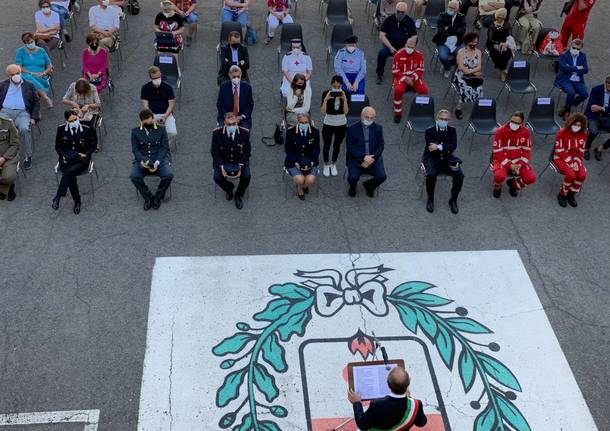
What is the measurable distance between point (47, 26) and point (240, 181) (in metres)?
5.61

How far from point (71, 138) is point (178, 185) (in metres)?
1.69

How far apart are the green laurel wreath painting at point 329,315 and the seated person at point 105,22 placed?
677 centimetres

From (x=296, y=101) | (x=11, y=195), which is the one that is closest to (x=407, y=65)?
(x=296, y=101)

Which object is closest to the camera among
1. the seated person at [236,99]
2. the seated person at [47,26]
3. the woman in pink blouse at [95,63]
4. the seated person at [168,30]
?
the seated person at [236,99]

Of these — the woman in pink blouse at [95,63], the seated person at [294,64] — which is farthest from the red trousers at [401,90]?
the woman in pink blouse at [95,63]

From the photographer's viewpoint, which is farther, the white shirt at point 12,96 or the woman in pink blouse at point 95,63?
the woman in pink blouse at point 95,63

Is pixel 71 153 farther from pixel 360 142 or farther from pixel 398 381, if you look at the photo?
pixel 398 381

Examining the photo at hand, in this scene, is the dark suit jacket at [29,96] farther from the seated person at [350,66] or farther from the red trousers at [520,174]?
the red trousers at [520,174]

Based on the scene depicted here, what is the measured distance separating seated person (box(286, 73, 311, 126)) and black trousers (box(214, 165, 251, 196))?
55.6 inches

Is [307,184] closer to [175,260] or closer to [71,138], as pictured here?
[175,260]

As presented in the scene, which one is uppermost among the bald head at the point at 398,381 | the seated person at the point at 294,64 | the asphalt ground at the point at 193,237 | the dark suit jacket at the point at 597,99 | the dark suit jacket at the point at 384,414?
the seated person at the point at 294,64

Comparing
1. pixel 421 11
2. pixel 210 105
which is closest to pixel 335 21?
pixel 421 11

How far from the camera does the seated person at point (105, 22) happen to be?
479 inches

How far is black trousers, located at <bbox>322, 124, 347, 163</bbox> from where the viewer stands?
994 centimetres
